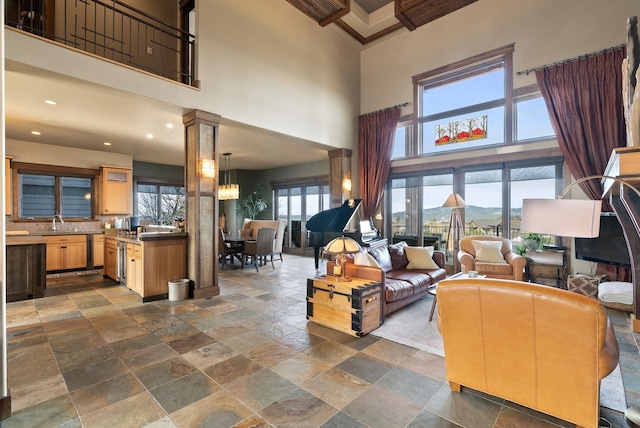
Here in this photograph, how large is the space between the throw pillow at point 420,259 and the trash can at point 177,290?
12.0ft

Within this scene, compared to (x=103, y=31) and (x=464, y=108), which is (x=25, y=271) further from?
(x=464, y=108)

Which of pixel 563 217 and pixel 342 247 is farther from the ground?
pixel 563 217

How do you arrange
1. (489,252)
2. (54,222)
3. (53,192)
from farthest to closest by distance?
(53,192), (54,222), (489,252)

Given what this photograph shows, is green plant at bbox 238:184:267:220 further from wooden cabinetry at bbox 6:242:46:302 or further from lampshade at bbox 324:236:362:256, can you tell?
lampshade at bbox 324:236:362:256

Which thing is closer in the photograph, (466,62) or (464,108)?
(466,62)

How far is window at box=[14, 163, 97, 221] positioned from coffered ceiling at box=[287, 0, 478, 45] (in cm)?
652

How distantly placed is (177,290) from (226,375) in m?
2.57

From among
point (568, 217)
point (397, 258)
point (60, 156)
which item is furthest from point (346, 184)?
point (60, 156)

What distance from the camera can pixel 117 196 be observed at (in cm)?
768

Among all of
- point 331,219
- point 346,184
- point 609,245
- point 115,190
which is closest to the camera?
point 609,245

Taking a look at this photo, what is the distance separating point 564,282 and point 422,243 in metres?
2.70

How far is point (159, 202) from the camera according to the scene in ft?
31.0

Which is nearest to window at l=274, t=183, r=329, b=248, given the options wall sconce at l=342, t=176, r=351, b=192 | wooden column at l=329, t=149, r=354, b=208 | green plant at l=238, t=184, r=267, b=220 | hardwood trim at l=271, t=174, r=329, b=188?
hardwood trim at l=271, t=174, r=329, b=188

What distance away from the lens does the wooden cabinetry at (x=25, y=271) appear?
4539mm
